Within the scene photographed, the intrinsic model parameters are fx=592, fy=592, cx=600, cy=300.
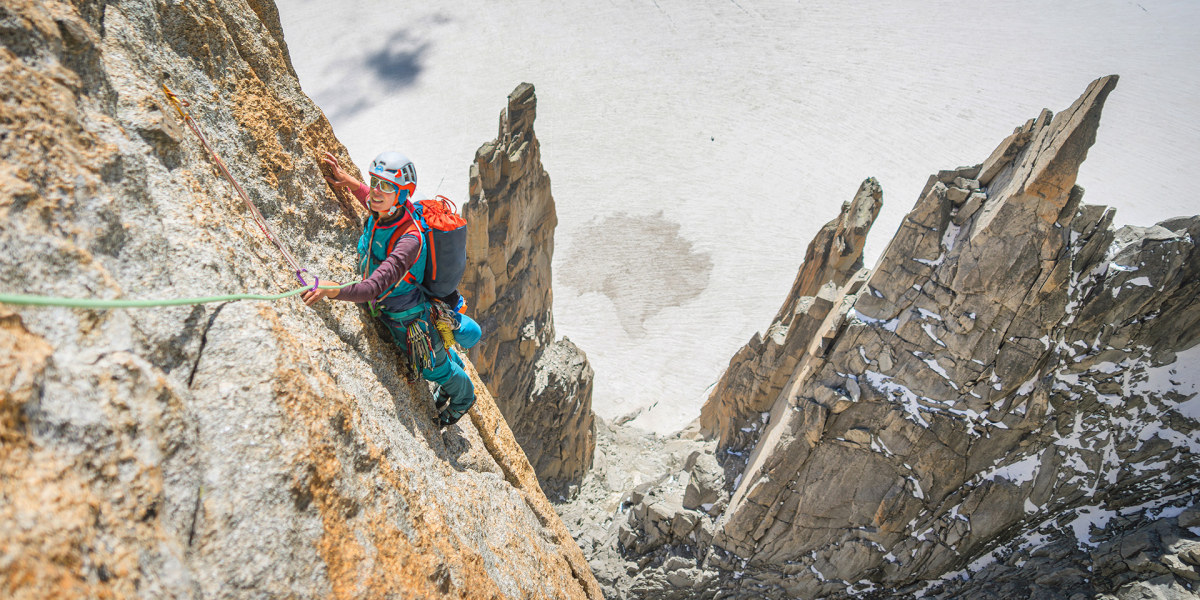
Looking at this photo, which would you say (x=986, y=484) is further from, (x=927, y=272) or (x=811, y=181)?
(x=811, y=181)

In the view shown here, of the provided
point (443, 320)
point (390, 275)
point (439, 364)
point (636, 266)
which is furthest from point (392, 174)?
point (636, 266)

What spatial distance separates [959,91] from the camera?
116ft

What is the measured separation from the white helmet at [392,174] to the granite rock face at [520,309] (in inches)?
558

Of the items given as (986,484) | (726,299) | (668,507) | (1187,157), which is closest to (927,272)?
(986,484)

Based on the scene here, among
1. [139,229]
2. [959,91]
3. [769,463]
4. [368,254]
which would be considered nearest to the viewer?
[139,229]

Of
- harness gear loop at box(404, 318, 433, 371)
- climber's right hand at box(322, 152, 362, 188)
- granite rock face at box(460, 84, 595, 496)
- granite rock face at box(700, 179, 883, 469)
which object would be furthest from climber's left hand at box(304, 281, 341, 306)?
granite rock face at box(460, 84, 595, 496)

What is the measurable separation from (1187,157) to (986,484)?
96.9 feet

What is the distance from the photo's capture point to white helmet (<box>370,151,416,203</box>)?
420cm

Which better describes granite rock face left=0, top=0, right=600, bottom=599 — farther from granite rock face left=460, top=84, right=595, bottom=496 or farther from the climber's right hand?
granite rock face left=460, top=84, right=595, bottom=496

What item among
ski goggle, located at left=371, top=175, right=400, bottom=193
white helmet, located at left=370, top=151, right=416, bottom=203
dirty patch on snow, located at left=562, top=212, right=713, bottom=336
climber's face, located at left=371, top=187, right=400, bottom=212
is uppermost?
dirty patch on snow, located at left=562, top=212, right=713, bottom=336

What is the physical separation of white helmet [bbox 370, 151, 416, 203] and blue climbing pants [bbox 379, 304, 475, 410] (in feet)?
3.13

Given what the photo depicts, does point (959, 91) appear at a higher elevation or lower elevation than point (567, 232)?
higher

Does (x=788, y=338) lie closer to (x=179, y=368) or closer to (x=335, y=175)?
(x=335, y=175)

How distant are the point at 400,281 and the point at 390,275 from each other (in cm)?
26
